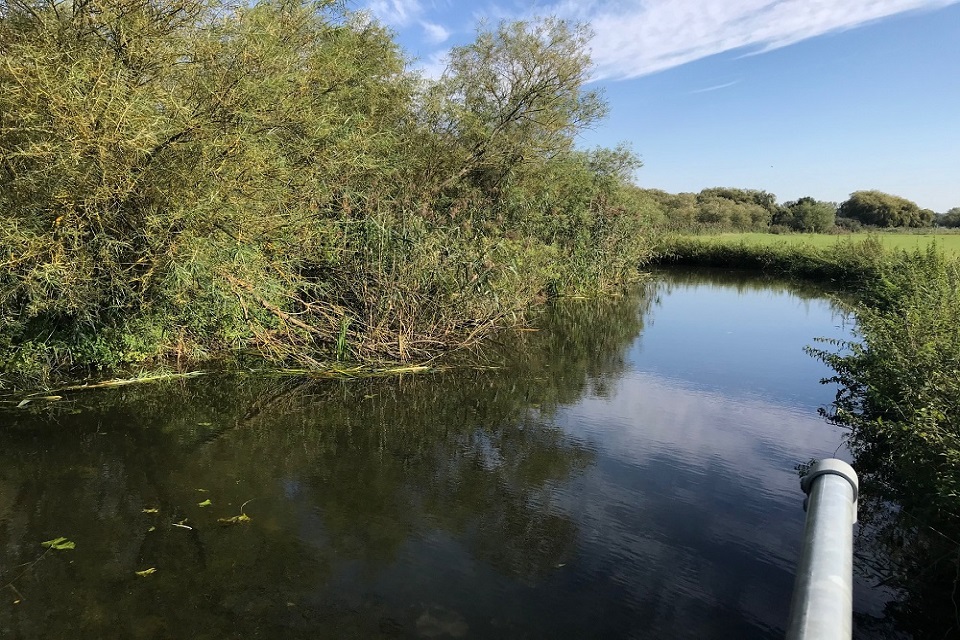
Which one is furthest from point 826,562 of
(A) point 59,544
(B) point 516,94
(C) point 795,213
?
(C) point 795,213

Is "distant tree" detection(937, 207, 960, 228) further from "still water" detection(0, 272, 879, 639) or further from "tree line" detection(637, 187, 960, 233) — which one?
"still water" detection(0, 272, 879, 639)

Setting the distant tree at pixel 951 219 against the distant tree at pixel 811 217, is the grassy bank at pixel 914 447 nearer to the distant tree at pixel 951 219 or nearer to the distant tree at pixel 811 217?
the distant tree at pixel 811 217

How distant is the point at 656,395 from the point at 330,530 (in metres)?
5.37

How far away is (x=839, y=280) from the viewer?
957 inches

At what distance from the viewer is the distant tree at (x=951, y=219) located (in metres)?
46.3

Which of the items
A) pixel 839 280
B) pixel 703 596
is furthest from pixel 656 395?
pixel 839 280

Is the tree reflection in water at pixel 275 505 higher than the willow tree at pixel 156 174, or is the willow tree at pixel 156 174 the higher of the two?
the willow tree at pixel 156 174

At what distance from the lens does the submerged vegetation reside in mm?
6375

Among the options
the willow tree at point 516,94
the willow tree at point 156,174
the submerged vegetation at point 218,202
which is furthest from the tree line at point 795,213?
the willow tree at point 156,174

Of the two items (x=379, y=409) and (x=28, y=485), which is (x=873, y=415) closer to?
(x=379, y=409)

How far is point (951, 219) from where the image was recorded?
47.8m

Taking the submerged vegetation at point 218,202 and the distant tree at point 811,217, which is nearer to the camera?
the submerged vegetation at point 218,202

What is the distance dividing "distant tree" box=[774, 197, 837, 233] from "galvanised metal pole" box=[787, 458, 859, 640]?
46.1m

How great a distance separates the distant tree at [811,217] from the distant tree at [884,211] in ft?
23.9
